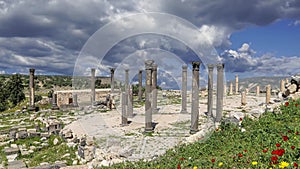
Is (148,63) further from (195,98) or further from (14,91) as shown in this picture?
(14,91)

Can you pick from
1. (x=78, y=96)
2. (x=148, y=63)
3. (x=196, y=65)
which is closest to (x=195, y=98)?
(x=196, y=65)

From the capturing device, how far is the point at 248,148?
5.85 metres

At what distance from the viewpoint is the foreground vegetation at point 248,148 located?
14.6 ft

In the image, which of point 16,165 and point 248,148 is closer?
point 248,148

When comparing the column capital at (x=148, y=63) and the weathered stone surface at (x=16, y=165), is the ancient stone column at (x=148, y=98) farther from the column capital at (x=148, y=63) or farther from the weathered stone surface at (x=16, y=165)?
the weathered stone surface at (x=16, y=165)

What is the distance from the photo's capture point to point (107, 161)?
778 centimetres

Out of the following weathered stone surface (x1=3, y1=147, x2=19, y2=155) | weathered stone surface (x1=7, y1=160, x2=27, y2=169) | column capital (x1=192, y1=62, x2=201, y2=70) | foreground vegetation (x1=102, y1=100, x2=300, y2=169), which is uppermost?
column capital (x1=192, y1=62, x2=201, y2=70)

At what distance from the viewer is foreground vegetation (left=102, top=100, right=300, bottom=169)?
4.44 metres

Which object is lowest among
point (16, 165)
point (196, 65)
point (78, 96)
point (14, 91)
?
point (16, 165)

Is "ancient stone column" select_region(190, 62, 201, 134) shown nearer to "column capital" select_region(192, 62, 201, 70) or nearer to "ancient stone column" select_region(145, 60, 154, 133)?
"column capital" select_region(192, 62, 201, 70)

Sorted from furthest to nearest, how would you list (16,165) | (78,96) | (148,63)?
(78,96) → (148,63) → (16,165)

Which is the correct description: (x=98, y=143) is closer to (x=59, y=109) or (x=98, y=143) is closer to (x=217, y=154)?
(x=217, y=154)

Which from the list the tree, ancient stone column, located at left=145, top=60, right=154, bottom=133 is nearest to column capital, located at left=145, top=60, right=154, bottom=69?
ancient stone column, located at left=145, top=60, right=154, bottom=133

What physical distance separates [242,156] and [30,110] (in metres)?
22.2
